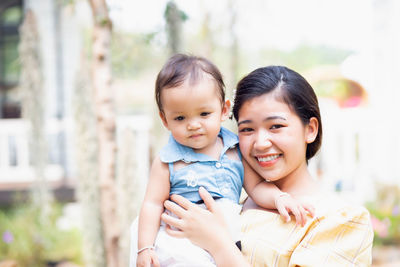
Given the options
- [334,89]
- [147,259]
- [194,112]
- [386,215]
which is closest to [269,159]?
[194,112]

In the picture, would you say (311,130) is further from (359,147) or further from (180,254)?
(359,147)

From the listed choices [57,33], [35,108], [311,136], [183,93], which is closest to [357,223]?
[311,136]

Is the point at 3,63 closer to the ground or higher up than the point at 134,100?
higher up

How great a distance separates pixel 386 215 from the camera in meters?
5.41

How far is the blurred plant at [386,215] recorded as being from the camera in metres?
5.20

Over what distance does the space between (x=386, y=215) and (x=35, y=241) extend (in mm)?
4071

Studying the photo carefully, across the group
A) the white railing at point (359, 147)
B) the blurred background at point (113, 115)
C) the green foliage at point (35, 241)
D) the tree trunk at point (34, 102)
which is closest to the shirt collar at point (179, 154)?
the blurred background at point (113, 115)

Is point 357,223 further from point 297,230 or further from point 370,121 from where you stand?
point 370,121

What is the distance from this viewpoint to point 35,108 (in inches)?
181

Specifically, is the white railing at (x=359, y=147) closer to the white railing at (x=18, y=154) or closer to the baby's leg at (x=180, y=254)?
the white railing at (x=18, y=154)

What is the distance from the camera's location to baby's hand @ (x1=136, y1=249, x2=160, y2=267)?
4.69 feet

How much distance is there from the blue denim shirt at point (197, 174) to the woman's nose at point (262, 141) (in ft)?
0.45

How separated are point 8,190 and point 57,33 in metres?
2.31

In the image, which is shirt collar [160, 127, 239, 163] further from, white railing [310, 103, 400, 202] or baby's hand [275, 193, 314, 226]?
white railing [310, 103, 400, 202]
